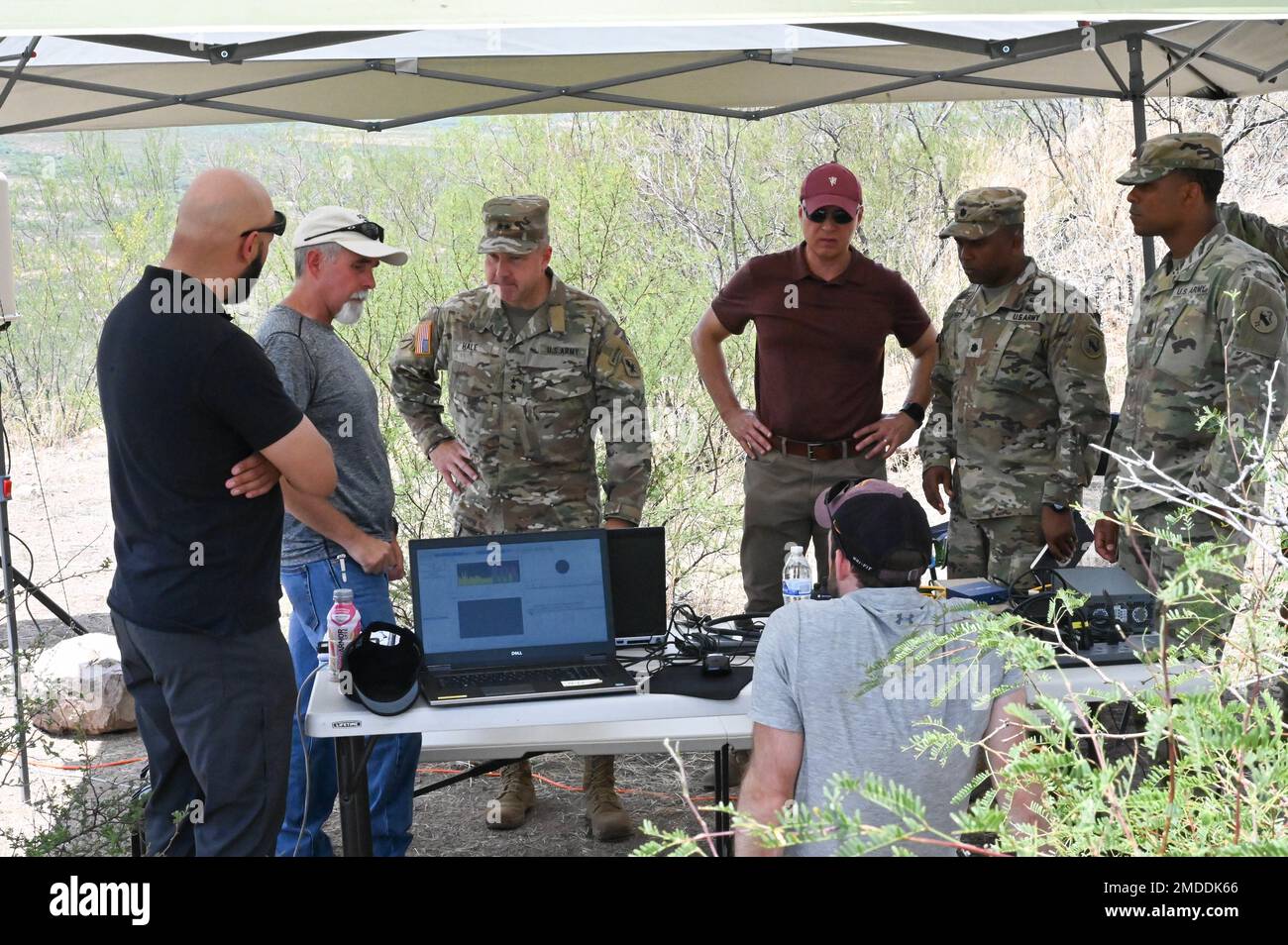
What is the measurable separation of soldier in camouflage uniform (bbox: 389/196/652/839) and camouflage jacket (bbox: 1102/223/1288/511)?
1.53 meters

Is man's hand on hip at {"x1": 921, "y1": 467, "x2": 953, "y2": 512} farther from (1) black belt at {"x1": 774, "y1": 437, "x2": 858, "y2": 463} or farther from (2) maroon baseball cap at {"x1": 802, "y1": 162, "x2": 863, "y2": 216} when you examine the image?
(2) maroon baseball cap at {"x1": 802, "y1": 162, "x2": 863, "y2": 216}

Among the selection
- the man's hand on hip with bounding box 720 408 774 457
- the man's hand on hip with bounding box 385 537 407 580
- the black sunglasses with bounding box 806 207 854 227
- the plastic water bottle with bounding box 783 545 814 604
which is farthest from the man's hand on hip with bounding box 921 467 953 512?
the man's hand on hip with bounding box 385 537 407 580

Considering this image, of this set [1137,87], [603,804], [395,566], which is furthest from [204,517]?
[1137,87]

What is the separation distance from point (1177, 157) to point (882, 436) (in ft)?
4.06

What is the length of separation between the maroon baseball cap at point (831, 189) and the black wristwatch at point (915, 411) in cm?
72

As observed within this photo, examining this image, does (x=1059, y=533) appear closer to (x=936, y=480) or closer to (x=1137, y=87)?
(x=936, y=480)

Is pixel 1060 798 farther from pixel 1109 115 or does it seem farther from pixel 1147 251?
pixel 1109 115

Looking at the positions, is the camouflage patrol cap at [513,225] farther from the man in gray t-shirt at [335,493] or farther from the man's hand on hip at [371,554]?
the man's hand on hip at [371,554]

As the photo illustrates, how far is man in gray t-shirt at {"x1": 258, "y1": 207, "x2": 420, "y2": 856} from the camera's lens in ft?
11.2

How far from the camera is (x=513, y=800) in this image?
431 cm

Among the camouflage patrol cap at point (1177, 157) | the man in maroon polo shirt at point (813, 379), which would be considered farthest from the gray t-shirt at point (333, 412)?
the camouflage patrol cap at point (1177, 157)

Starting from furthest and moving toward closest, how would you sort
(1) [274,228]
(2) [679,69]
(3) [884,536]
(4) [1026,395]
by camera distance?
(2) [679,69] < (4) [1026,395] < (1) [274,228] < (3) [884,536]

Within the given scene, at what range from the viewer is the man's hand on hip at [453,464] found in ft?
13.6

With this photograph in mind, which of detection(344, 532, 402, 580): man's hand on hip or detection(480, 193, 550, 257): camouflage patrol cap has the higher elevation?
detection(480, 193, 550, 257): camouflage patrol cap
